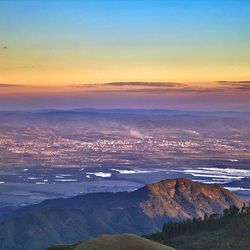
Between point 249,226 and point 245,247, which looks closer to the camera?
point 245,247

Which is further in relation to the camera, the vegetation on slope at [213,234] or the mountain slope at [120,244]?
the vegetation on slope at [213,234]

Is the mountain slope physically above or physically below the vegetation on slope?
above

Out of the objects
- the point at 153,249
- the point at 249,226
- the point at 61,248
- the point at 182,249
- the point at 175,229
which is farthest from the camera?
the point at 175,229

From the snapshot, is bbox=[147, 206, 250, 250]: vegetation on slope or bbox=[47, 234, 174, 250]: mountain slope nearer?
bbox=[47, 234, 174, 250]: mountain slope

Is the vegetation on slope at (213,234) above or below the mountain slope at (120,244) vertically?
below

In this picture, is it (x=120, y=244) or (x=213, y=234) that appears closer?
(x=120, y=244)

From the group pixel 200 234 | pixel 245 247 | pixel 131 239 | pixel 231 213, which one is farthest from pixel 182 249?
pixel 231 213

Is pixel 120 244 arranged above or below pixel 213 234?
above

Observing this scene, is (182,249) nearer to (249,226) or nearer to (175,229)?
(249,226)
